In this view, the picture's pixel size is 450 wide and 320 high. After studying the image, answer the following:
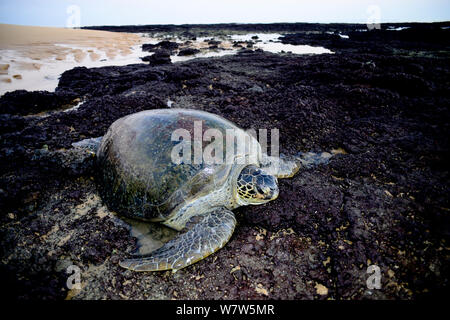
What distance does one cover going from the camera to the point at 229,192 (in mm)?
2246

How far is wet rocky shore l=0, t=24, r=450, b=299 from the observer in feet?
5.24

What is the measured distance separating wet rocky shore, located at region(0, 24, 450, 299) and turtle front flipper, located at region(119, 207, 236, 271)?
0.09m

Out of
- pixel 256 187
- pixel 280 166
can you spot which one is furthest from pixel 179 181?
pixel 280 166

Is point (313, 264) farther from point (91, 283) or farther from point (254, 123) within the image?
point (254, 123)

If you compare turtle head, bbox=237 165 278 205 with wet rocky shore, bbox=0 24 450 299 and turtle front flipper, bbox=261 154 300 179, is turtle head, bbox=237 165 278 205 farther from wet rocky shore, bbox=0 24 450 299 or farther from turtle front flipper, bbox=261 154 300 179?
turtle front flipper, bbox=261 154 300 179

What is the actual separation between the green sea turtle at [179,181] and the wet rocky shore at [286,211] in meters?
0.18

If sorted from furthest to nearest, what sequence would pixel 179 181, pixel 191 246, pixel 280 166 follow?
pixel 280 166
pixel 179 181
pixel 191 246

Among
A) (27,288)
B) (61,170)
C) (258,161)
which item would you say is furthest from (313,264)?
(61,170)

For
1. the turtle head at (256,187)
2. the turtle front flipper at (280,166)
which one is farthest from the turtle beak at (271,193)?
the turtle front flipper at (280,166)

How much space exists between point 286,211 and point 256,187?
385 mm

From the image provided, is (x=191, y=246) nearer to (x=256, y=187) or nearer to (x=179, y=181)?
(x=179, y=181)

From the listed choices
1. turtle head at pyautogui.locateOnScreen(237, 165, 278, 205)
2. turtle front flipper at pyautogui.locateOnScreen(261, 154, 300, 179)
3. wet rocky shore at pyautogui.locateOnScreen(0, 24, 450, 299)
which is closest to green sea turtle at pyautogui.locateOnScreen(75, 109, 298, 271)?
turtle head at pyautogui.locateOnScreen(237, 165, 278, 205)

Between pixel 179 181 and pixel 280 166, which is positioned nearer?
pixel 179 181

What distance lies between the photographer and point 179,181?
206 centimetres
